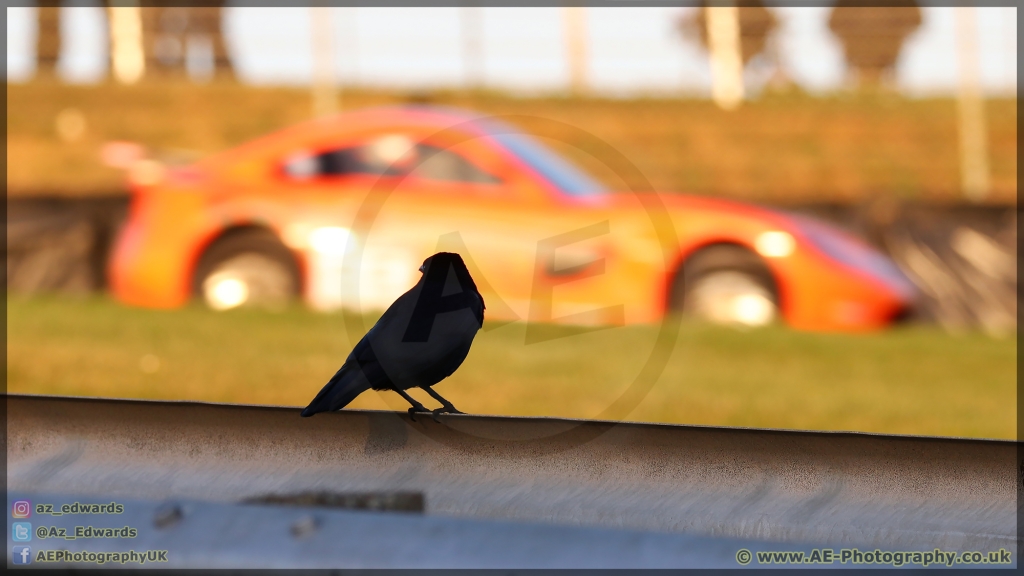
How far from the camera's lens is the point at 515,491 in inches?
67.3

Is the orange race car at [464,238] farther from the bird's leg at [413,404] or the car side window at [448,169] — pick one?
the bird's leg at [413,404]

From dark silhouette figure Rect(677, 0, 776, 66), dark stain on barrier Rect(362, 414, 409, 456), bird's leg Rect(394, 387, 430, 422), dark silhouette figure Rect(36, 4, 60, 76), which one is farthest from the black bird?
dark silhouette figure Rect(36, 4, 60, 76)

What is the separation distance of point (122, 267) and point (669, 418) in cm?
460

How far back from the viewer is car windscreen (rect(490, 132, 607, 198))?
26.0 feet

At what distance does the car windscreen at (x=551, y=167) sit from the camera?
7926 millimetres

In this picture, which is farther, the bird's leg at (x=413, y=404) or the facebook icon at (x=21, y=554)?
the bird's leg at (x=413, y=404)

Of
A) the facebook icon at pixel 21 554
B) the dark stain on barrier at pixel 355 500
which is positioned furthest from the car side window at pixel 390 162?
the facebook icon at pixel 21 554

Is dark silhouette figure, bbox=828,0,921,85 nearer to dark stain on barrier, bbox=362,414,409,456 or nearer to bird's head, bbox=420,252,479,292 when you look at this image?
bird's head, bbox=420,252,479,292

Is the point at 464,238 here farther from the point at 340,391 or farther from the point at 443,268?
the point at 340,391

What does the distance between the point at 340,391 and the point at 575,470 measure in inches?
18.7

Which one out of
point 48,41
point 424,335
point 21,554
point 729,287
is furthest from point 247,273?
point 48,41

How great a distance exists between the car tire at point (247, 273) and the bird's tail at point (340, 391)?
5.93 m

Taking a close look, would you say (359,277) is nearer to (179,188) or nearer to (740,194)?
(179,188)

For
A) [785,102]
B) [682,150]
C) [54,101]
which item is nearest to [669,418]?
[682,150]
